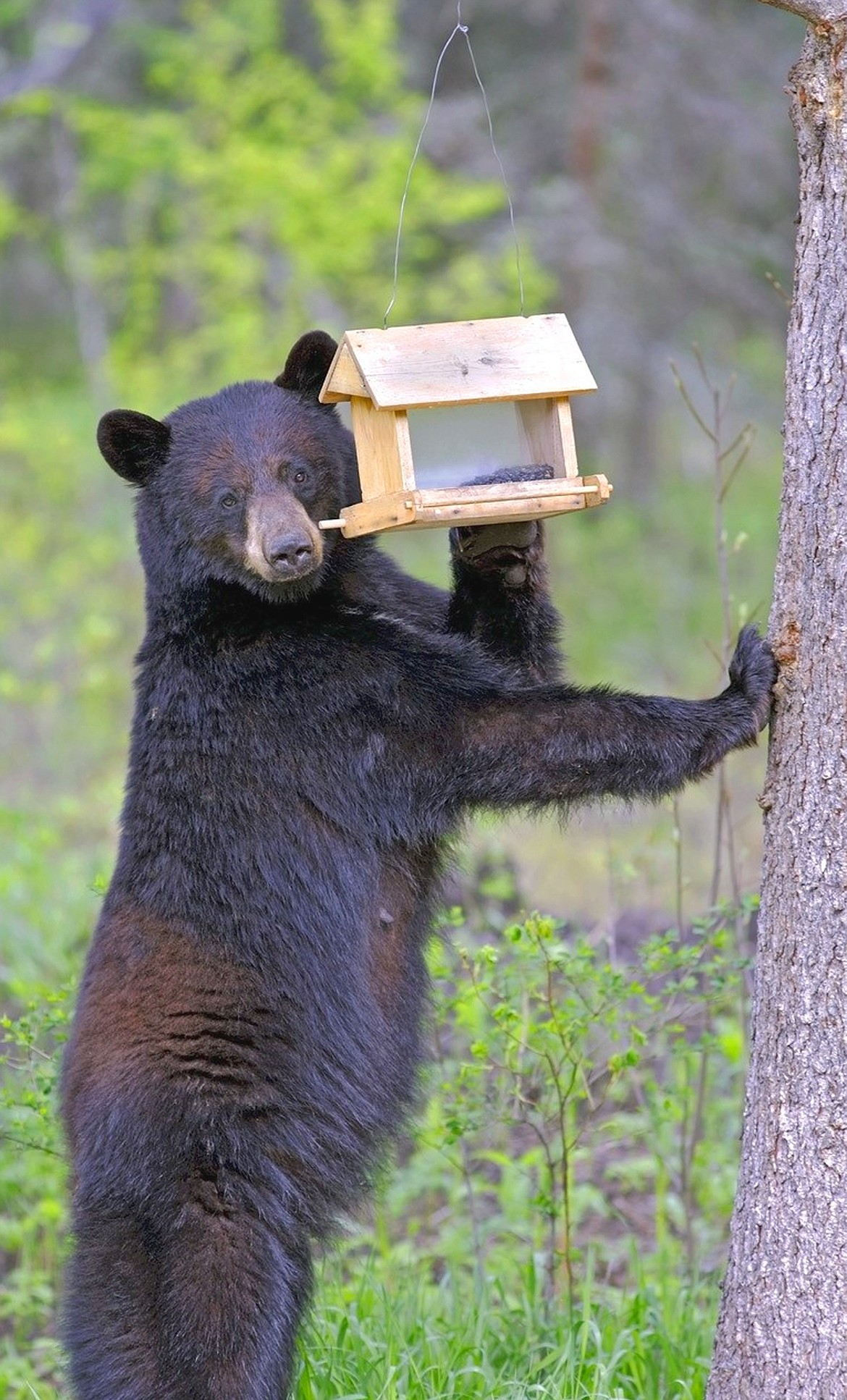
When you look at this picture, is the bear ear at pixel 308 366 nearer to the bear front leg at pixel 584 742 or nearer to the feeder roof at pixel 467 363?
the feeder roof at pixel 467 363

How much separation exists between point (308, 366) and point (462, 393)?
2.50 ft

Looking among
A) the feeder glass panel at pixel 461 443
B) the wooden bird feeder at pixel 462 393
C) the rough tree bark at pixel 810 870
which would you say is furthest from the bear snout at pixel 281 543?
the rough tree bark at pixel 810 870

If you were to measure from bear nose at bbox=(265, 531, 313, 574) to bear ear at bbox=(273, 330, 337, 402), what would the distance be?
0.64 metres

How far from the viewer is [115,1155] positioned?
3410 mm

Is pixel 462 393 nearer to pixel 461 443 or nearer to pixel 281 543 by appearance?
pixel 461 443

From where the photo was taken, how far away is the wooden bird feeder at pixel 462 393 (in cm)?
323

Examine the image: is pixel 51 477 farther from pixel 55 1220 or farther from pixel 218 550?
pixel 218 550

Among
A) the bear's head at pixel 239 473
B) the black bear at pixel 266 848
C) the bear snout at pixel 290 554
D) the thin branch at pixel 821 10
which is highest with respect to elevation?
the thin branch at pixel 821 10

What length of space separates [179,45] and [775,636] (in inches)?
460

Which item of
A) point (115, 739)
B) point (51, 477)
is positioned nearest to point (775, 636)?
point (115, 739)

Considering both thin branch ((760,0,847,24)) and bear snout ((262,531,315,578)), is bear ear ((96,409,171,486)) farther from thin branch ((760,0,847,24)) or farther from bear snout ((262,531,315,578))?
thin branch ((760,0,847,24))

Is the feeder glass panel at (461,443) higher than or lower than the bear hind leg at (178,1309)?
higher

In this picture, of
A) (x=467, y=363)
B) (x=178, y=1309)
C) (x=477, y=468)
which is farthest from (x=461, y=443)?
(x=178, y=1309)

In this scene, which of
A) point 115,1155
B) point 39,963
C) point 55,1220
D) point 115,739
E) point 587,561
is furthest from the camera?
point 587,561
